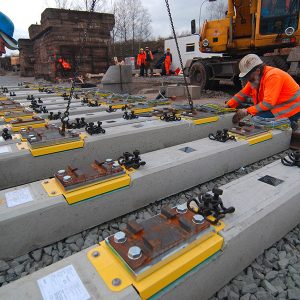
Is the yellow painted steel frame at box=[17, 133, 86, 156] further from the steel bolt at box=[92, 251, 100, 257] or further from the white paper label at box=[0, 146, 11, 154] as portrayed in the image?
the steel bolt at box=[92, 251, 100, 257]

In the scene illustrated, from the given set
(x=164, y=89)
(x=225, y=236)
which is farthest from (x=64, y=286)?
(x=164, y=89)

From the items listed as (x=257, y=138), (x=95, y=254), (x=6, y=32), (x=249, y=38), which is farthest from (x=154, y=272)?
(x=249, y=38)

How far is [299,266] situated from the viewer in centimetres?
196

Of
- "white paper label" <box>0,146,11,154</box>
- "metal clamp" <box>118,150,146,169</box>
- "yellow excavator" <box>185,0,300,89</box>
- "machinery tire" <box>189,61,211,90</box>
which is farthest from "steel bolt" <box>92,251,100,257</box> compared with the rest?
"machinery tire" <box>189,61,211,90</box>

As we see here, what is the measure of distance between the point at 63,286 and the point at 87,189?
99cm

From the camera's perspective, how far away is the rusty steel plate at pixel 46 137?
311 cm

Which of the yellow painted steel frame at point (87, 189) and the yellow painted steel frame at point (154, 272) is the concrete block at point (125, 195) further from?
the yellow painted steel frame at point (154, 272)

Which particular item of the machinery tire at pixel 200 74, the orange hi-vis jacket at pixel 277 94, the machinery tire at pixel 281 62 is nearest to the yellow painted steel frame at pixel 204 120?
the orange hi-vis jacket at pixel 277 94

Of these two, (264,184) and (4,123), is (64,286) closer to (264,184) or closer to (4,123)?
(264,184)

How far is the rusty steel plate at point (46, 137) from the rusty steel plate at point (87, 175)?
37.8 inches

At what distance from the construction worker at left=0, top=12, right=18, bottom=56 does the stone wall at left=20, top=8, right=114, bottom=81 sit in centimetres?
1098

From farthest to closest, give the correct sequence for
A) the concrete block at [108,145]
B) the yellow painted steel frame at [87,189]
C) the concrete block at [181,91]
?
the concrete block at [181,91] → the concrete block at [108,145] → the yellow painted steel frame at [87,189]

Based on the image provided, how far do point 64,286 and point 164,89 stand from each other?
31.7ft

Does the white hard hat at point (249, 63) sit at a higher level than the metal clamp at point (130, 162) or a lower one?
higher
